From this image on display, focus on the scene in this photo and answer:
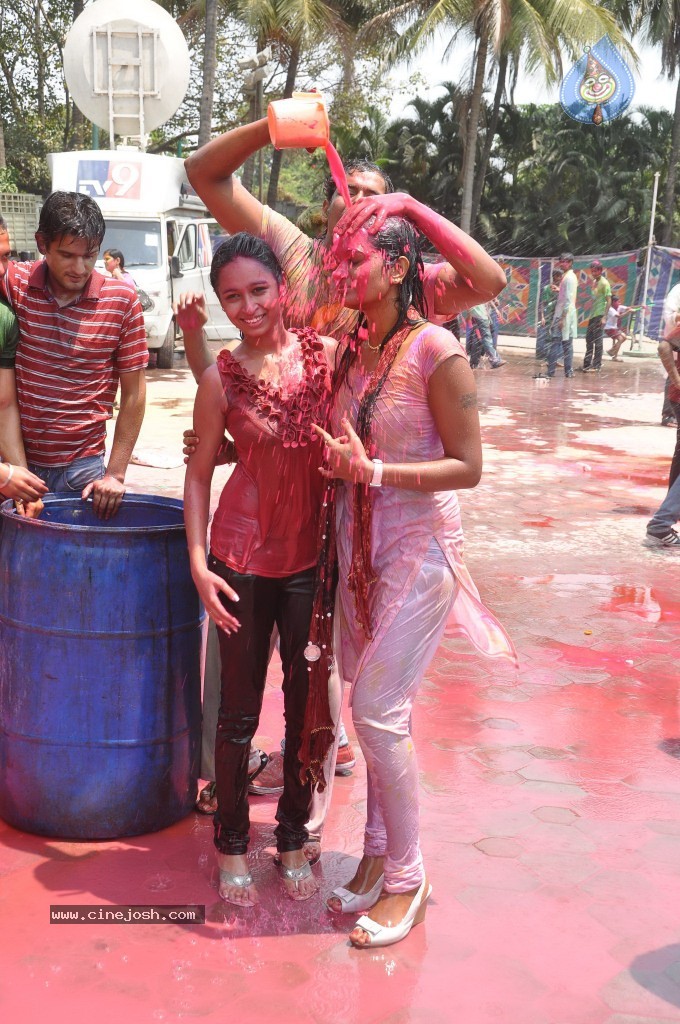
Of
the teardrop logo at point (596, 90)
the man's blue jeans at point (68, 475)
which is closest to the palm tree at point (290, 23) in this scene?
the teardrop logo at point (596, 90)

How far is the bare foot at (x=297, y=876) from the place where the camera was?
2.88 meters

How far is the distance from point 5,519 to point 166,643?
1.94 ft

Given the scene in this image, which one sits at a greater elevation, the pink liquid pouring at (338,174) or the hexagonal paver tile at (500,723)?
the pink liquid pouring at (338,174)

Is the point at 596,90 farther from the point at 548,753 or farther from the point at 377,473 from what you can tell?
the point at 377,473

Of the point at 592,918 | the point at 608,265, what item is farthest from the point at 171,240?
the point at 592,918

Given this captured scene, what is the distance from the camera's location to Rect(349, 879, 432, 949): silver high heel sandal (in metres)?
2.64

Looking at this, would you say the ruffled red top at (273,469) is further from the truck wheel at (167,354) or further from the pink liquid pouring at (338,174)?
the truck wheel at (167,354)

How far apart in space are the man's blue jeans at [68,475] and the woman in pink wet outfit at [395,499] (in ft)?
3.90

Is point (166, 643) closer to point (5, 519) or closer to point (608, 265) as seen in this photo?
point (5, 519)

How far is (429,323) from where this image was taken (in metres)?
2.67

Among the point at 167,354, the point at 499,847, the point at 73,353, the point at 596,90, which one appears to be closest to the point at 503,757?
the point at 499,847

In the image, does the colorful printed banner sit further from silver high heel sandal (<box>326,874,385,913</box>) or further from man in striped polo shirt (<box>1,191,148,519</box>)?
silver high heel sandal (<box>326,874,385,913</box>)

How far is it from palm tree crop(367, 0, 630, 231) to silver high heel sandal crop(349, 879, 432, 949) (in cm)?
2339

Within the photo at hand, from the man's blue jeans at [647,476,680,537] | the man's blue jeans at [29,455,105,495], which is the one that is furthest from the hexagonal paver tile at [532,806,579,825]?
the man's blue jeans at [647,476,680,537]
